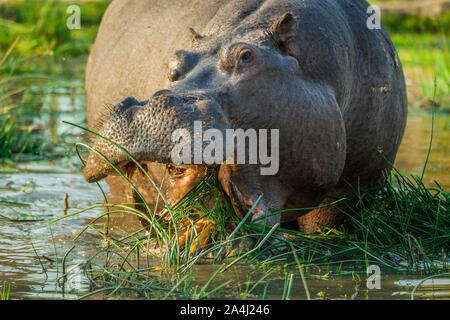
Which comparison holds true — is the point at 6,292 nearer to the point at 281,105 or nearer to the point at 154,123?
the point at 154,123

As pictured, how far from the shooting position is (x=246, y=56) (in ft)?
15.7

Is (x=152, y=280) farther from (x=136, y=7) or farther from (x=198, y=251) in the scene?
(x=136, y=7)

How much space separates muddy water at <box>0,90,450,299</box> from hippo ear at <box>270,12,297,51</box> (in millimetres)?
1102

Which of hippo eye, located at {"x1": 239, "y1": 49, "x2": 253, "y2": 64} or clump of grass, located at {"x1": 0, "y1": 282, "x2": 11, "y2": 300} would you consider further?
hippo eye, located at {"x1": 239, "y1": 49, "x2": 253, "y2": 64}

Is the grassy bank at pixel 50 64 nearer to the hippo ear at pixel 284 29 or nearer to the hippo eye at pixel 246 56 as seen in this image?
the hippo ear at pixel 284 29

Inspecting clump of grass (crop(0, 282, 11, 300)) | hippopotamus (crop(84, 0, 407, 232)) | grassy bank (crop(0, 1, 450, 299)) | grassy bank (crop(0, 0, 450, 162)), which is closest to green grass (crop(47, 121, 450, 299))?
grassy bank (crop(0, 1, 450, 299))

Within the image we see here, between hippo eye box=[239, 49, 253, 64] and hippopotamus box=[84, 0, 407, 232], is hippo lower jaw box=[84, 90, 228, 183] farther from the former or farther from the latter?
hippo eye box=[239, 49, 253, 64]

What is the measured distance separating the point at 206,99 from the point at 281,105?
0.43m

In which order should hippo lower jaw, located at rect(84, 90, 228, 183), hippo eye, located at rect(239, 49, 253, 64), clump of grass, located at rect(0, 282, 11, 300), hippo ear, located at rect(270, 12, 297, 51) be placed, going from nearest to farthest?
clump of grass, located at rect(0, 282, 11, 300) < hippo lower jaw, located at rect(84, 90, 228, 183) < hippo eye, located at rect(239, 49, 253, 64) < hippo ear, located at rect(270, 12, 297, 51)

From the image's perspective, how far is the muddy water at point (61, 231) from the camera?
4.56 m

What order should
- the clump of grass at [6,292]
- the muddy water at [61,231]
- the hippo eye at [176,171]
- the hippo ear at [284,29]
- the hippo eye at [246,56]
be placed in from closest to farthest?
the clump of grass at [6,292] < the muddy water at [61,231] < the hippo eye at [246,56] < the hippo eye at [176,171] < the hippo ear at [284,29]

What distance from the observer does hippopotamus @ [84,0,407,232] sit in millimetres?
4570

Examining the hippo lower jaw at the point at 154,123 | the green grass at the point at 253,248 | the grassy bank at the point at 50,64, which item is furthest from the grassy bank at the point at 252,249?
the grassy bank at the point at 50,64
